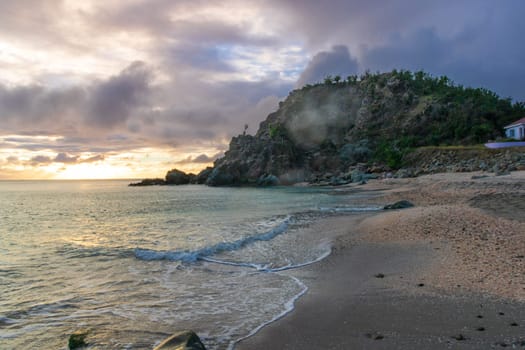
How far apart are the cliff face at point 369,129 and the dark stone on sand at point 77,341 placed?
2836 inches

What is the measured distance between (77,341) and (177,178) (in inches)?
4003

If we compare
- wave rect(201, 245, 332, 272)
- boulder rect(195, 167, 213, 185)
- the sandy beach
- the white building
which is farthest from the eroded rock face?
the sandy beach

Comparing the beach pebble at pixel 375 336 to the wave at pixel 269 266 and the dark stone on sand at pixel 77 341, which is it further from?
the wave at pixel 269 266

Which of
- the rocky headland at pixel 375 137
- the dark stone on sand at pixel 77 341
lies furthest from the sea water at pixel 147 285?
the rocky headland at pixel 375 137

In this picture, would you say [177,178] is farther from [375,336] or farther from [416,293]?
[375,336]

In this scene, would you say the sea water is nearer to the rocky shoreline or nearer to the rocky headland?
the rocky shoreline

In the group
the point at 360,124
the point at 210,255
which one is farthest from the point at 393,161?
the point at 210,255

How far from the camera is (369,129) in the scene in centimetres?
10250

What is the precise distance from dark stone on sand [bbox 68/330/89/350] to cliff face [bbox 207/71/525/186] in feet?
236

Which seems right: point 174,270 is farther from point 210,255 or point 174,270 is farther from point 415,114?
point 415,114

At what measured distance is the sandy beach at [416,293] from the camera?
212 inches

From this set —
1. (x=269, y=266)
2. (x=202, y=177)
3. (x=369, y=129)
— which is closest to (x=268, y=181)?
(x=202, y=177)

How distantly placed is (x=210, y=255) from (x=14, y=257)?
22.8ft

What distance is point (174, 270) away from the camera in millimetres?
11023
